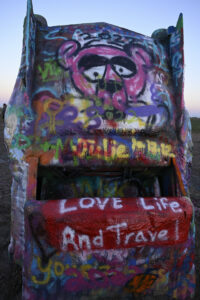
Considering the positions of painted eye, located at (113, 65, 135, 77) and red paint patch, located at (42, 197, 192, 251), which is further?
painted eye, located at (113, 65, 135, 77)

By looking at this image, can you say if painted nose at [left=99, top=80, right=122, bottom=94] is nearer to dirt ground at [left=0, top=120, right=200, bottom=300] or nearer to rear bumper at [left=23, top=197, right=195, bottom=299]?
rear bumper at [left=23, top=197, right=195, bottom=299]

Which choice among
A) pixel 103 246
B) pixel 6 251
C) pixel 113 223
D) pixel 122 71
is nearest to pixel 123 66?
pixel 122 71

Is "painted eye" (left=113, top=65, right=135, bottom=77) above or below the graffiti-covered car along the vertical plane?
above

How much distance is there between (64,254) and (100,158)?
763mm

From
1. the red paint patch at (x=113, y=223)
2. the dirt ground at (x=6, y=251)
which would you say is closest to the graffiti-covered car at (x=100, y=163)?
the red paint patch at (x=113, y=223)

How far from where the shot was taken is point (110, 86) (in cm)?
198

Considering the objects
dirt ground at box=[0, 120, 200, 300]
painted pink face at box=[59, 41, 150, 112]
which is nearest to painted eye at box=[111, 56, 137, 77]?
painted pink face at box=[59, 41, 150, 112]

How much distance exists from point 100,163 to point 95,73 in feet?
2.64

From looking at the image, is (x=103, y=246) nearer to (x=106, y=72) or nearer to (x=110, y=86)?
(x=110, y=86)

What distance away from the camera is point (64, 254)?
5.15ft

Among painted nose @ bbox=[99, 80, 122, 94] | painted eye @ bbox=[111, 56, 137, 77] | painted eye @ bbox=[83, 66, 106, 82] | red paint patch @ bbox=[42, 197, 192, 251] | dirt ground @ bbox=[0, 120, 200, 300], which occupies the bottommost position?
dirt ground @ bbox=[0, 120, 200, 300]

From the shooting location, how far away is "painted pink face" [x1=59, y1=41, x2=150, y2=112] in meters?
1.95

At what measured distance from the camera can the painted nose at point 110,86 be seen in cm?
197

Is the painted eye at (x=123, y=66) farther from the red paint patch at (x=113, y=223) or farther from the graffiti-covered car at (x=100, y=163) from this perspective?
the red paint patch at (x=113, y=223)
